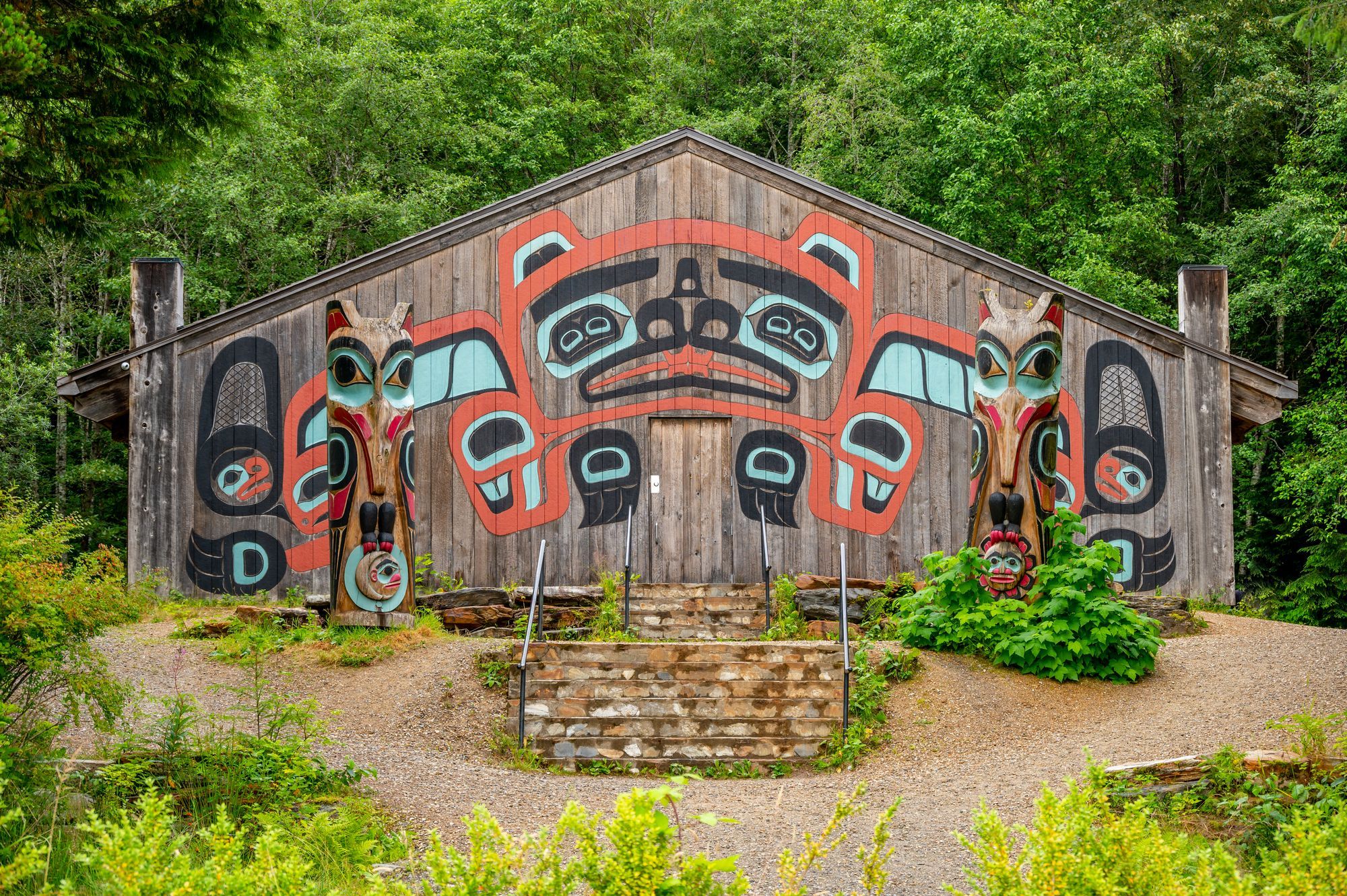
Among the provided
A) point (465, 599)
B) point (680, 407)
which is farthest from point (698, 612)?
point (680, 407)

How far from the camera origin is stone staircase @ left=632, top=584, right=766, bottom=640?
45.7ft

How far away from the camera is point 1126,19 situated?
27656 mm

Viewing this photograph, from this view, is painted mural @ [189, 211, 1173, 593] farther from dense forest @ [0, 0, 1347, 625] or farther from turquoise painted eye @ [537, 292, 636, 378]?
dense forest @ [0, 0, 1347, 625]

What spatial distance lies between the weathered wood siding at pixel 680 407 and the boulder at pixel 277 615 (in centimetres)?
248

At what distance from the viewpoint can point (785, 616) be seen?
1394 centimetres

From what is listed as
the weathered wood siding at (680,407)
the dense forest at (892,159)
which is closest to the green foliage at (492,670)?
the weathered wood siding at (680,407)

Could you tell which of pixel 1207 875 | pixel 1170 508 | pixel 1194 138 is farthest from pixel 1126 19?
pixel 1207 875

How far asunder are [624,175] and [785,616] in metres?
6.42

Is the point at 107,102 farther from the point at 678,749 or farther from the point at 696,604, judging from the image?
the point at 696,604

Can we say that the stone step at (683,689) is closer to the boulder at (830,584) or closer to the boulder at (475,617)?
the boulder at (475,617)

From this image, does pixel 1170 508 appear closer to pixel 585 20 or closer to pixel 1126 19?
pixel 1126 19

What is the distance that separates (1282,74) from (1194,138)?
217 centimetres

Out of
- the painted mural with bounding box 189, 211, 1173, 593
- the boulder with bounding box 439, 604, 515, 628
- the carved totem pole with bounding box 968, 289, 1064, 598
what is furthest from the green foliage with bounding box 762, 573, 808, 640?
the boulder with bounding box 439, 604, 515, 628

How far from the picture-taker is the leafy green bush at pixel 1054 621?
37.6ft
